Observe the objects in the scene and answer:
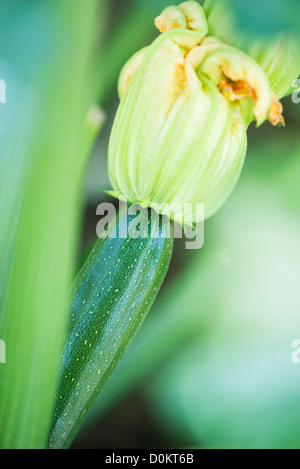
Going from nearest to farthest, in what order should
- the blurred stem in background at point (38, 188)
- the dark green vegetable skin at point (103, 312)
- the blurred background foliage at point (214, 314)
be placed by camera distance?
the blurred stem in background at point (38, 188) < the dark green vegetable skin at point (103, 312) < the blurred background foliage at point (214, 314)

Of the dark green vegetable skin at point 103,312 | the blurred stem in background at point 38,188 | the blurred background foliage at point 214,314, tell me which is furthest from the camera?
the blurred background foliage at point 214,314

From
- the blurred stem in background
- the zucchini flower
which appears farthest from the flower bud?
the blurred stem in background

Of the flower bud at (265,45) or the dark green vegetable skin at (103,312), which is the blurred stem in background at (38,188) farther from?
the flower bud at (265,45)

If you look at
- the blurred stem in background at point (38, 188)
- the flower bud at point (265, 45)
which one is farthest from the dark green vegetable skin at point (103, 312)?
the flower bud at point (265, 45)

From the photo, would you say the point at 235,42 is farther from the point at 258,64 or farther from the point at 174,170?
the point at 174,170

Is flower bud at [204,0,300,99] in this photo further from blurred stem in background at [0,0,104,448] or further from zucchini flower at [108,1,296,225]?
blurred stem in background at [0,0,104,448]
